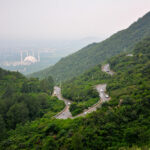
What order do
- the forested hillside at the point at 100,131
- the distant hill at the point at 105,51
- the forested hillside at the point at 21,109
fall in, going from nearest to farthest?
the forested hillside at the point at 100,131 < the forested hillside at the point at 21,109 < the distant hill at the point at 105,51

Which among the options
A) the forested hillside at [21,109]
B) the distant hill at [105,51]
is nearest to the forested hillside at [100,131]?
the forested hillside at [21,109]

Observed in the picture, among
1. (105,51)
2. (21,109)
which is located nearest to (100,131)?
(21,109)

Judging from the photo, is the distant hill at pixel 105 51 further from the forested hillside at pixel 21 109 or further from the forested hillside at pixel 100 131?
the forested hillside at pixel 100 131

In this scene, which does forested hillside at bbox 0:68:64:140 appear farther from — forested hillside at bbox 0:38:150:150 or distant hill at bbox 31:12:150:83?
distant hill at bbox 31:12:150:83

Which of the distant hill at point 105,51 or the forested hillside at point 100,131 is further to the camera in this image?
the distant hill at point 105,51

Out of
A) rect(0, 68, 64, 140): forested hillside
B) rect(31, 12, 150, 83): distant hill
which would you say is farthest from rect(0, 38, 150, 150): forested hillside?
rect(31, 12, 150, 83): distant hill

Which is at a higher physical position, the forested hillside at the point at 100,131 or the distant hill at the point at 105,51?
the distant hill at the point at 105,51

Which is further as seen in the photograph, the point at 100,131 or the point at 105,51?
the point at 105,51

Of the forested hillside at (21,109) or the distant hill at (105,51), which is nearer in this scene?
the forested hillside at (21,109)

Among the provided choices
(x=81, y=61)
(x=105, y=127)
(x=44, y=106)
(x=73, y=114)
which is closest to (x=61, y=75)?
(x=81, y=61)

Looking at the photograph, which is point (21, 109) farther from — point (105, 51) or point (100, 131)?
point (105, 51)

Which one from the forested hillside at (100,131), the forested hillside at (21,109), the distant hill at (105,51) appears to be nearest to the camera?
the forested hillside at (100,131)

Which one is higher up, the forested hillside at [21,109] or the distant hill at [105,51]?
the distant hill at [105,51]

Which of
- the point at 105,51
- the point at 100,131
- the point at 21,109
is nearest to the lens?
the point at 100,131
